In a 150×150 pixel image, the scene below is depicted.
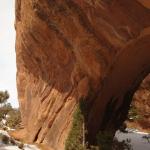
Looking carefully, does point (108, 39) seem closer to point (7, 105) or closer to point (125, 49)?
point (125, 49)

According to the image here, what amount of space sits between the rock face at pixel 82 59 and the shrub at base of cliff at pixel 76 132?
63cm

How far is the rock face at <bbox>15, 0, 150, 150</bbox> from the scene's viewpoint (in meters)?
14.5

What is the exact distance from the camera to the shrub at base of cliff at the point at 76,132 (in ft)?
59.1

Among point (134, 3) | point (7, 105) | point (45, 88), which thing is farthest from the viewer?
point (7, 105)

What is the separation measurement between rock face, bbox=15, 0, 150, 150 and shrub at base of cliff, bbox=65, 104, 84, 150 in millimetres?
631

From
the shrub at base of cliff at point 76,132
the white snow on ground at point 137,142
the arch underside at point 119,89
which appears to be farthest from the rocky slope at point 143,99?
the shrub at base of cliff at point 76,132

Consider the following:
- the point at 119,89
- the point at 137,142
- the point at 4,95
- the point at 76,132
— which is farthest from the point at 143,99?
the point at 4,95

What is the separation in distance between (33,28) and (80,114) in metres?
4.60

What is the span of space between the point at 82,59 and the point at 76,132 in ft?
11.0

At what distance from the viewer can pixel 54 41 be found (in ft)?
62.1

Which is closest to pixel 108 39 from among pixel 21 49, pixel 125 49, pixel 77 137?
pixel 125 49

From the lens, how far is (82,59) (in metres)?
18.0

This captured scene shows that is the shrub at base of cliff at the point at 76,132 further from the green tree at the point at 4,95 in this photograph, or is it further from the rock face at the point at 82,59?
the green tree at the point at 4,95

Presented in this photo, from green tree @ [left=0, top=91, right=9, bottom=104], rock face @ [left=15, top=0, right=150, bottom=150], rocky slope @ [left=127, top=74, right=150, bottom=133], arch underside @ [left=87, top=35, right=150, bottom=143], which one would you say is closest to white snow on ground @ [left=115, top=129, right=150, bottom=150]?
rocky slope @ [left=127, top=74, right=150, bottom=133]
